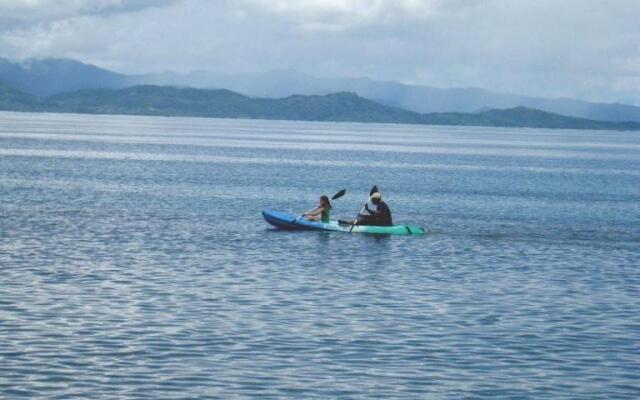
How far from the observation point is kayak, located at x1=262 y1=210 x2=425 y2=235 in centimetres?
5522

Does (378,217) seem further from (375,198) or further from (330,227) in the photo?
(330,227)

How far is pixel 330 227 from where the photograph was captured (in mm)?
55938

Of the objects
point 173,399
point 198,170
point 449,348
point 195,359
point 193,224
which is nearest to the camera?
point 173,399

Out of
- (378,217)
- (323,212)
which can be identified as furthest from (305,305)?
(323,212)

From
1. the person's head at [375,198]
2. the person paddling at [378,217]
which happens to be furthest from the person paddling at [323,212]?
the person's head at [375,198]

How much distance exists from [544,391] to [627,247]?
107ft

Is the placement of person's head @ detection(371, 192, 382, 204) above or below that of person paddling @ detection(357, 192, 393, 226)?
above

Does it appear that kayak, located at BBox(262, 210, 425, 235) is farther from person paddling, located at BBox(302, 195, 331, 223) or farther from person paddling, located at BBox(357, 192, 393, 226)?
person paddling, located at BBox(302, 195, 331, 223)

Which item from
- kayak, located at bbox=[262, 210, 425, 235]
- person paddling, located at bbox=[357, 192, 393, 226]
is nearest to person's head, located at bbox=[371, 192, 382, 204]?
person paddling, located at bbox=[357, 192, 393, 226]

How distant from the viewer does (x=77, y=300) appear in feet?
105

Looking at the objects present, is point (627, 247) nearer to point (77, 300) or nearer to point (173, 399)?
point (77, 300)

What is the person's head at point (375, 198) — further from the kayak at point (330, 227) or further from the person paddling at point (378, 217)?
the kayak at point (330, 227)

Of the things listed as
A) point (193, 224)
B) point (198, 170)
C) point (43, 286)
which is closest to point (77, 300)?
point (43, 286)

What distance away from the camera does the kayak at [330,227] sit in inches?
2174
